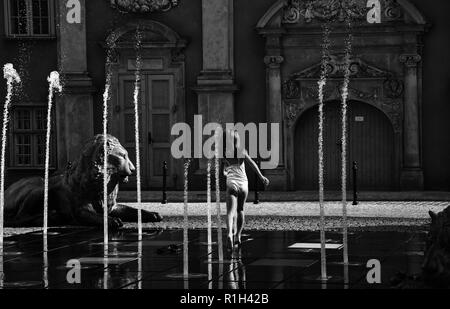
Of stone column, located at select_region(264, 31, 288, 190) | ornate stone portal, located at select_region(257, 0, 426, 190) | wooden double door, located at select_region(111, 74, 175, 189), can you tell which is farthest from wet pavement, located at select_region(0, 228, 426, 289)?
wooden double door, located at select_region(111, 74, 175, 189)

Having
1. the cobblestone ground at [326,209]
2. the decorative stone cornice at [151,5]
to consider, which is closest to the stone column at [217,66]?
the decorative stone cornice at [151,5]

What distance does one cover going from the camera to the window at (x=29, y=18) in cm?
3117

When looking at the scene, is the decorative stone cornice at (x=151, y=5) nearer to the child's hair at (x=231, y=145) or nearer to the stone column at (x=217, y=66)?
the stone column at (x=217, y=66)

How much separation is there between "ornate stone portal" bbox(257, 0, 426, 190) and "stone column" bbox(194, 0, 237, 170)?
3.02 feet

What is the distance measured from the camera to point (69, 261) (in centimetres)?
1389

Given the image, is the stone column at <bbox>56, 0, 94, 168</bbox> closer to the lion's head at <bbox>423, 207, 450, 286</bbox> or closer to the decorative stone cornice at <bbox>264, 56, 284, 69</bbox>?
the decorative stone cornice at <bbox>264, 56, 284, 69</bbox>

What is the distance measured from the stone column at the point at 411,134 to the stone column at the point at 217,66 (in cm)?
420

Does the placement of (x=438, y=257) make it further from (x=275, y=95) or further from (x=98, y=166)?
(x=275, y=95)

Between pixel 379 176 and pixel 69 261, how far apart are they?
17046 millimetres

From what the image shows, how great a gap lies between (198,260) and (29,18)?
1857cm

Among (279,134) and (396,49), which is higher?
(396,49)

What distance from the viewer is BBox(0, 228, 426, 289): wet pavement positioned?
11.8 meters
